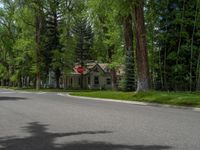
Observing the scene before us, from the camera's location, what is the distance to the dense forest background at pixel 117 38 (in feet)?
119

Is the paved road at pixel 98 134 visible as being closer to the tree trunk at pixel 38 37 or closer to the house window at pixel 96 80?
the tree trunk at pixel 38 37

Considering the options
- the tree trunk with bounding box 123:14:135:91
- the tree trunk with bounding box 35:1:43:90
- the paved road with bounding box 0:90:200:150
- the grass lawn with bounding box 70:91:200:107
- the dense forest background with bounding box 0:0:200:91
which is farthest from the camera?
the tree trunk with bounding box 35:1:43:90

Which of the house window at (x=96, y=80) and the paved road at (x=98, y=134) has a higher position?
the house window at (x=96, y=80)

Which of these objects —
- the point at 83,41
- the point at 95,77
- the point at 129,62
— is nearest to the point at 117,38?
the point at 129,62

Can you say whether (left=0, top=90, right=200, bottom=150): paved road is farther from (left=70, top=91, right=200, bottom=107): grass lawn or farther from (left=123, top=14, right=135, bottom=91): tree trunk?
(left=123, top=14, right=135, bottom=91): tree trunk

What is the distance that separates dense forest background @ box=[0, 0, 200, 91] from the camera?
3634 cm

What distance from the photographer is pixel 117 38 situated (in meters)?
52.2

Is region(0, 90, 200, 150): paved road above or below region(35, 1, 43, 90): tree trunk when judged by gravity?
below

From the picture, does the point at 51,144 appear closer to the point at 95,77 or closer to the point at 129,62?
the point at 129,62

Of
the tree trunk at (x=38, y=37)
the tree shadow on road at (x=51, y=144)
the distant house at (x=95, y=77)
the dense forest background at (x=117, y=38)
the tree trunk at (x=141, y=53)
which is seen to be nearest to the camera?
the tree shadow on road at (x=51, y=144)

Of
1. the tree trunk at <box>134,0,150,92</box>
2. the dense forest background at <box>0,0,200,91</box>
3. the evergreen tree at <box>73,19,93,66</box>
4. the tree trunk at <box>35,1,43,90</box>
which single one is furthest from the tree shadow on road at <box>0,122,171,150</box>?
the evergreen tree at <box>73,19,93,66</box>

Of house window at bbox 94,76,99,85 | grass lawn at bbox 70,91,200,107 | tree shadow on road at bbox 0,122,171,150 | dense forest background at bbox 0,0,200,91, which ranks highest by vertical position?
dense forest background at bbox 0,0,200,91

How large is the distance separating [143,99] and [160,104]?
3.14m

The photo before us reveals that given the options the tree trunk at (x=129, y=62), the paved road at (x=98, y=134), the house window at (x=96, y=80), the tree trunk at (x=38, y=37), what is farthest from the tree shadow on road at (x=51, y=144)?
the house window at (x=96, y=80)
